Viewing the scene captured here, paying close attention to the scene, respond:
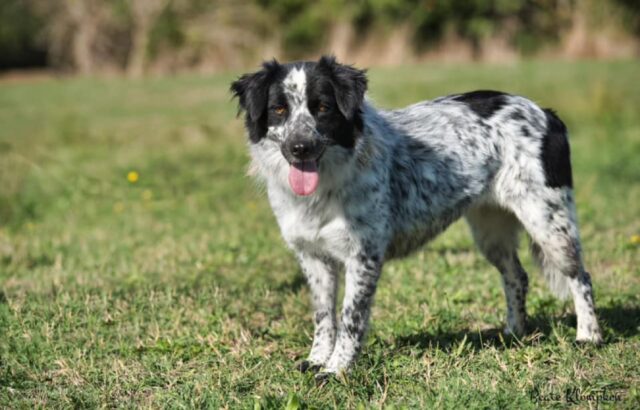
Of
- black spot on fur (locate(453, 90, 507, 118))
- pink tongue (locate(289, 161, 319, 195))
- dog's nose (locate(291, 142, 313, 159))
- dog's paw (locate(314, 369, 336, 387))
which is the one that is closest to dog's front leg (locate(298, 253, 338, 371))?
dog's paw (locate(314, 369, 336, 387))

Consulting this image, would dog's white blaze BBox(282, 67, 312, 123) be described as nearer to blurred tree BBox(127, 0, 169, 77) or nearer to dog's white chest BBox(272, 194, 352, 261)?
dog's white chest BBox(272, 194, 352, 261)

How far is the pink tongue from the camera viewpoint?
15.5ft

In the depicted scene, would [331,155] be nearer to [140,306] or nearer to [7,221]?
[140,306]

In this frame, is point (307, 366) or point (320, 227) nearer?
point (320, 227)

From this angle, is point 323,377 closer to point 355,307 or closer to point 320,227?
point 355,307

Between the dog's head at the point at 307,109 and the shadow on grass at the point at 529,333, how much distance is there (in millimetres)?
1303

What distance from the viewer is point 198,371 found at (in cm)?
496

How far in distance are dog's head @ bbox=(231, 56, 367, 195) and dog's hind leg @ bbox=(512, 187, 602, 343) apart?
135 centimetres

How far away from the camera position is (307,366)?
5086 millimetres

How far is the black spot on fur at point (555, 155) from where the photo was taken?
5.45 metres

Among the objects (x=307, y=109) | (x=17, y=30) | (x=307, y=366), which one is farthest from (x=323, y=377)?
(x=17, y=30)

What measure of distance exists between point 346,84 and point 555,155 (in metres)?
1.58

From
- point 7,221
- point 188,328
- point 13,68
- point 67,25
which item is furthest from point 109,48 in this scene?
point 188,328

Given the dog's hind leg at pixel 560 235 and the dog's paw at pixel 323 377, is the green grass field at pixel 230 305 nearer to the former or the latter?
the dog's paw at pixel 323 377
